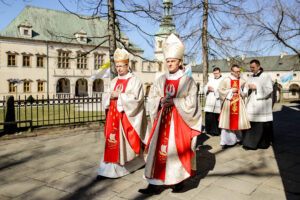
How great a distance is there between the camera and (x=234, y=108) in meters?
6.55

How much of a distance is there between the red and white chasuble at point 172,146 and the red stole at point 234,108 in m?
3.06

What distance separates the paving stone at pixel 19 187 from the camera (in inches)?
146

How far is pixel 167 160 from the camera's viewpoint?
362 centimetres

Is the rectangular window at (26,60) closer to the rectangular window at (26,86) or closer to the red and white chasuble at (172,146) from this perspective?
the rectangular window at (26,86)

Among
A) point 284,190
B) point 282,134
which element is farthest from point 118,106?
point 282,134

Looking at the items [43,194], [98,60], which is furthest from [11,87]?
[43,194]

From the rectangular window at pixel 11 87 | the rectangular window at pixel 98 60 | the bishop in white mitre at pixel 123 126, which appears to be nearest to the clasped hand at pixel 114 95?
the bishop in white mitre at pixel 123 126

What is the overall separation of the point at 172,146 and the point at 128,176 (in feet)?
4.13

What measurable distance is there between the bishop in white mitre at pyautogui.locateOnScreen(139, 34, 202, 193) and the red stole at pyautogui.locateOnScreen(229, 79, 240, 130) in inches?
120

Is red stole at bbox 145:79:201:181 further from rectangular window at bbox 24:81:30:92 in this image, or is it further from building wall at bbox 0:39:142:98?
rectangular window at bbox 24:81:30:92

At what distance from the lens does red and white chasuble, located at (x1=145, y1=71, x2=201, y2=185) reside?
360 cm

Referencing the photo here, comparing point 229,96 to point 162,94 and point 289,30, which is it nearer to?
point 162,94

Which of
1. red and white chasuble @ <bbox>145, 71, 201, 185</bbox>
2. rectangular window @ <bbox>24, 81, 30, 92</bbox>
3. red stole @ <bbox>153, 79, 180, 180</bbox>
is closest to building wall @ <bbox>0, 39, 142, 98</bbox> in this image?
rectangular window @ <bbox>24, 81, 30, 92</bbox>

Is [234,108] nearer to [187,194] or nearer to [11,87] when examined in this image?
[187,194]
